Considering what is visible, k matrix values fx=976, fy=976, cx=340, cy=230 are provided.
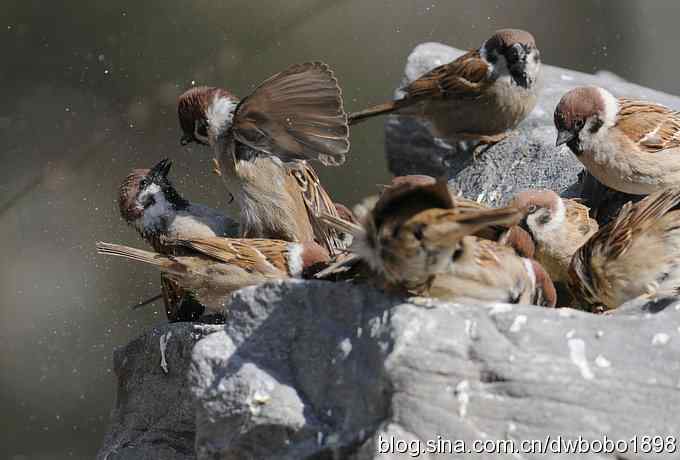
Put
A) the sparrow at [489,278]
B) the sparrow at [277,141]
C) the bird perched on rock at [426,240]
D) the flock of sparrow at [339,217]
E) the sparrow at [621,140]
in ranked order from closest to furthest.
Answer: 1. the bird perched on rock at [426,240]
2. the sparrow at [489,278]
3. the flock of sparrow at [339,217]
4. the sparrow at [277,141]
5. the sparrow at [621,140]

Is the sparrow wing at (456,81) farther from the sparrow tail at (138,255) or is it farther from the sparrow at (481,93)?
Answer: the sparrow tail at (138,255)

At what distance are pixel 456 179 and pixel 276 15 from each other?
2424 mm

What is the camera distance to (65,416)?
19.2ft

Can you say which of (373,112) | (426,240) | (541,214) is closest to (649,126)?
(541,214)

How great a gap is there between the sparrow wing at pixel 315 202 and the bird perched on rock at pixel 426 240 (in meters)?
1.33

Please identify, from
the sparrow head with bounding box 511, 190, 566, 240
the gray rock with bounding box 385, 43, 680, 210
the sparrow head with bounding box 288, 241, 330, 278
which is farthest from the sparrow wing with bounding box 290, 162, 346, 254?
the gray rock with bounding box 385, 43, 680, 210

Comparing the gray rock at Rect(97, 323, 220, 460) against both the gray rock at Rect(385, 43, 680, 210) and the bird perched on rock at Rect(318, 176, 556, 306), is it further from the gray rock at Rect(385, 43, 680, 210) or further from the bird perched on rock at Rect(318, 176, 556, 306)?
the gray rock at Rect(385, 43, 680, 210)

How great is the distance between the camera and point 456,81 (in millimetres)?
4727

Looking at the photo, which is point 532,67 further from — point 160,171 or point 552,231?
point 160,171

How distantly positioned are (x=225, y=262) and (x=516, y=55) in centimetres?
188

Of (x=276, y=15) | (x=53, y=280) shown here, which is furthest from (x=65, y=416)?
(x=276, y=15)

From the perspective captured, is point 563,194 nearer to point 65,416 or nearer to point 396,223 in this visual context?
point 396,223

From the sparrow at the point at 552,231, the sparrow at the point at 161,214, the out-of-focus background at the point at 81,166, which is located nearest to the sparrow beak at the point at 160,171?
the sparrow at the point at 161,214

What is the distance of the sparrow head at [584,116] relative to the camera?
363 centimetres
